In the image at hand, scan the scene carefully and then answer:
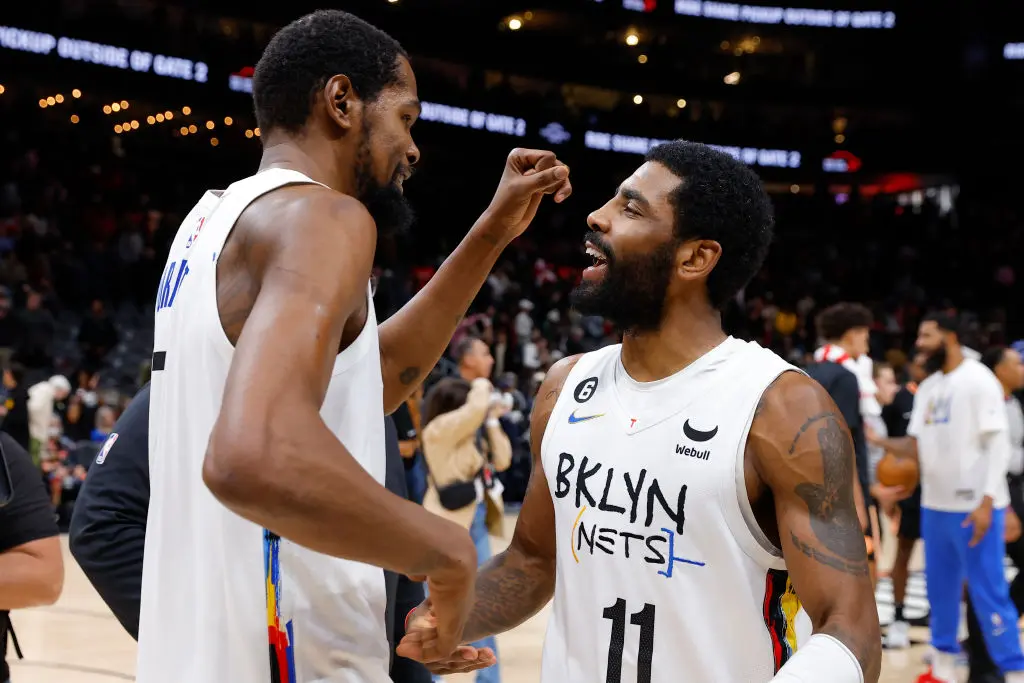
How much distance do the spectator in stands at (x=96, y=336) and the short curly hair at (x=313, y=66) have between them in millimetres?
12351

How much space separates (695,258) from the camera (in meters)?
2.34

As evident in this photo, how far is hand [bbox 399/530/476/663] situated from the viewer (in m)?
1.43

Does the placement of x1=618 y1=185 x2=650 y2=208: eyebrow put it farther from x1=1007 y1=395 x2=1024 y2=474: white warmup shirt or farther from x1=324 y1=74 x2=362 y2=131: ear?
x1=1007 y1=395 x2=1024 y2=474: white warmup shirt

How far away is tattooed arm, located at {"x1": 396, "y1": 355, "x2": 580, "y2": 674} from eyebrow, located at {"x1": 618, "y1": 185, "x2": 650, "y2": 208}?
1.35 ft

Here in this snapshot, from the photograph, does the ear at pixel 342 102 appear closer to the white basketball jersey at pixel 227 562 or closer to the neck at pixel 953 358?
the white basketball jersey at pixel 227 562

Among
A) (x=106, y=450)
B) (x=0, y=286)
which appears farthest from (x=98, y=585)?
(x=0, y=286)

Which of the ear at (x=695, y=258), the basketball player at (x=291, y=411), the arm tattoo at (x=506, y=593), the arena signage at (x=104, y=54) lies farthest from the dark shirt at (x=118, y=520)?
the arena signage at (x=104, y=54)

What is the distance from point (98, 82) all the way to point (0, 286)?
583cm

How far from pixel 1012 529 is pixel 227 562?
5.75 m

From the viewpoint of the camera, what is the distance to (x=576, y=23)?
89.8 ft

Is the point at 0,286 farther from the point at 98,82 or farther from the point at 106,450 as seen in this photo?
the point at 106,450

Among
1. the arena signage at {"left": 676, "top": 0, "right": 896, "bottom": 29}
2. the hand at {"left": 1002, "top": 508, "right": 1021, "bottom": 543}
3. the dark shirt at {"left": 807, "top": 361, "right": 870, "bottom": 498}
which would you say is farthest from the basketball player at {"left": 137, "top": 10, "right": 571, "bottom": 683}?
the arena signage at {"left": 676, "top": 0, "right": 896, "bottom": 29}

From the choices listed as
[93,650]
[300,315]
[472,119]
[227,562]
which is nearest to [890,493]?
[93,650]

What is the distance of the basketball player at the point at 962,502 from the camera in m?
5.94
